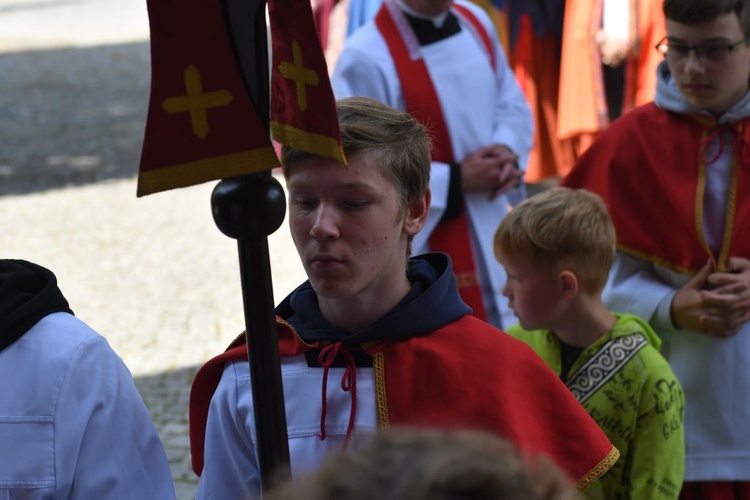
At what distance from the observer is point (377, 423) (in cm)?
211

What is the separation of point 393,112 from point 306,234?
1.11 ft

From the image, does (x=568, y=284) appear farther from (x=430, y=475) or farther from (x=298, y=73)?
(x=430, y=475)

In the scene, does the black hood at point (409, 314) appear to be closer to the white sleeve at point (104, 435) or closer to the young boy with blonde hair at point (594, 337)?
the white sleeve at point (104, 435)

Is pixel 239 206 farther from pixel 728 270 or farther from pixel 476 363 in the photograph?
Answer: pixel 728 270

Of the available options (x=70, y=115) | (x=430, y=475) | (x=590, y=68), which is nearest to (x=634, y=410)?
(x=430, y=475)

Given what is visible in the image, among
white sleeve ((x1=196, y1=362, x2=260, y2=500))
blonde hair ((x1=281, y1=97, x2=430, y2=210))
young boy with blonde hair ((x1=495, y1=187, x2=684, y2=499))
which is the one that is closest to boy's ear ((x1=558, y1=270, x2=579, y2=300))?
young boy with blonde hair ((x1=495, y1=187, x2=684, y2=499))

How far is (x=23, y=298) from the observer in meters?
2.20

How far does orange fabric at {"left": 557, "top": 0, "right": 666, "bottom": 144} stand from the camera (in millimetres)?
7102

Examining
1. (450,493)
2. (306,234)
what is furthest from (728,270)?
(450,493)

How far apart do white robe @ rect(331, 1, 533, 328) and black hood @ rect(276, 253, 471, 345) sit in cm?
177

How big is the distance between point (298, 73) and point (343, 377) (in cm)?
67

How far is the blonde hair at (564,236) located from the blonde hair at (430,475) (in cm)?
198

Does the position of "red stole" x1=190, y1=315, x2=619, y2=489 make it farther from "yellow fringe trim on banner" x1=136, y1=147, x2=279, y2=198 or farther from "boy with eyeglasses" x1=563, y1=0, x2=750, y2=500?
"boy with eyeglasses" x1=563, y1=0, x2=750, y2=500

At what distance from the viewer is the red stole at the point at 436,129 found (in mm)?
4098
